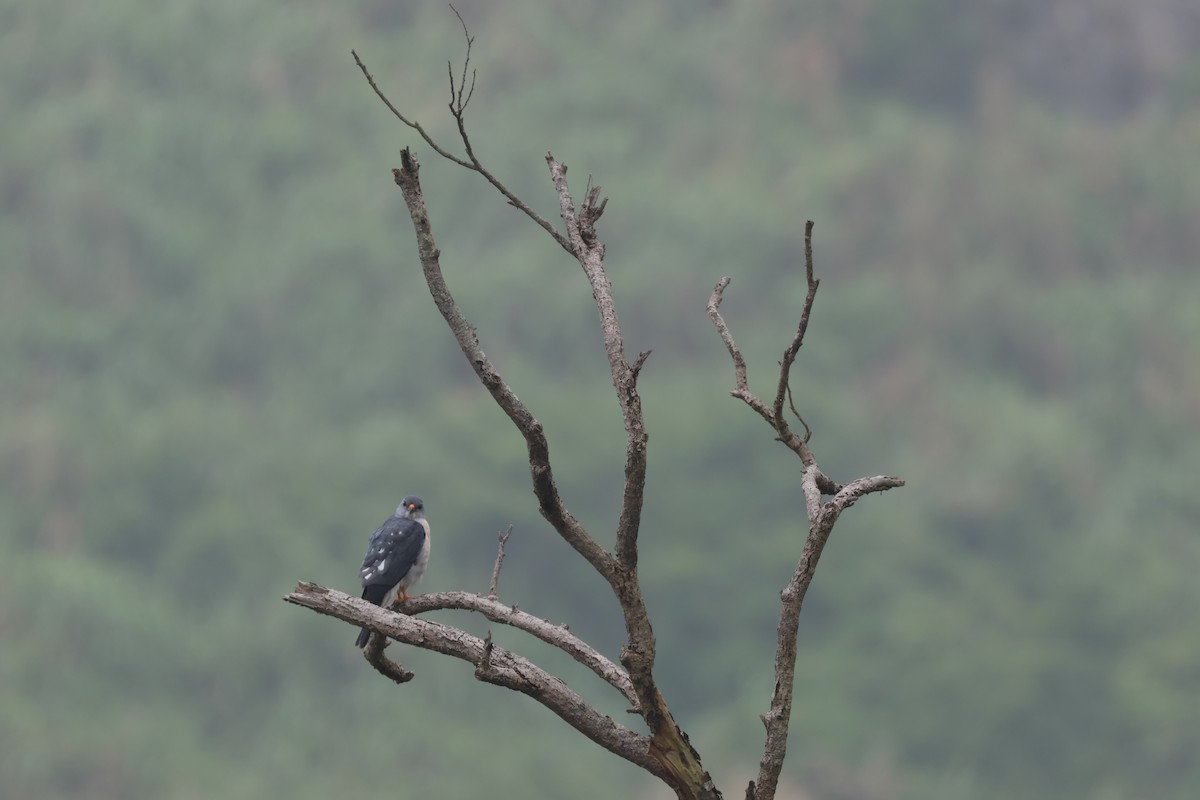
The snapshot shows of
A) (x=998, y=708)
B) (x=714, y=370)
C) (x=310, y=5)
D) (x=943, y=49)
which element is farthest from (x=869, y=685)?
(x=310, y=5)

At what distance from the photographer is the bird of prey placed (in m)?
10.8

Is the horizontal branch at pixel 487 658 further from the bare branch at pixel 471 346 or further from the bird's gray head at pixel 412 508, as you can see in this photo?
the bird's gray head at pixel 412 508

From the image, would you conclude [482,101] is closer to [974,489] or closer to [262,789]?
[974,489]

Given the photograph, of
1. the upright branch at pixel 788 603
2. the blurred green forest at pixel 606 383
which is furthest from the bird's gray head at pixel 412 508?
the blurred green forest at pixel 606 383

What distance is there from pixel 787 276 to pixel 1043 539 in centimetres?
1531

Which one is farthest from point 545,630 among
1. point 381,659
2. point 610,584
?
point 381,659

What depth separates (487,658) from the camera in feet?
23.1

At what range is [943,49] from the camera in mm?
81188

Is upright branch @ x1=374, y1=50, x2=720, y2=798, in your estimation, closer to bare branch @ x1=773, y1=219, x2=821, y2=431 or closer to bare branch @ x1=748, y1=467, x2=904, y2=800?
bare branch @ x1=748, y1=467, x2=904, y2=800

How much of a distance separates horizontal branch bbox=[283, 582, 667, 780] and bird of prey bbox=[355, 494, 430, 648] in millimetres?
3468

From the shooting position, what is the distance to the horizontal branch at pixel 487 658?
6.94 meters

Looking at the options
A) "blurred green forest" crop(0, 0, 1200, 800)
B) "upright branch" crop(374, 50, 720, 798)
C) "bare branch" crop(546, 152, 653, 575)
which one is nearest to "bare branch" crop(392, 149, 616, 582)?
→ "upright branch" crop(374, 50, 720, 798)

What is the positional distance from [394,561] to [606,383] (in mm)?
56957

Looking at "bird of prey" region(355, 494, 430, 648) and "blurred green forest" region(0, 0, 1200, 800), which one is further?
"blurred green forest" region(0, 0, 1200, 800)
